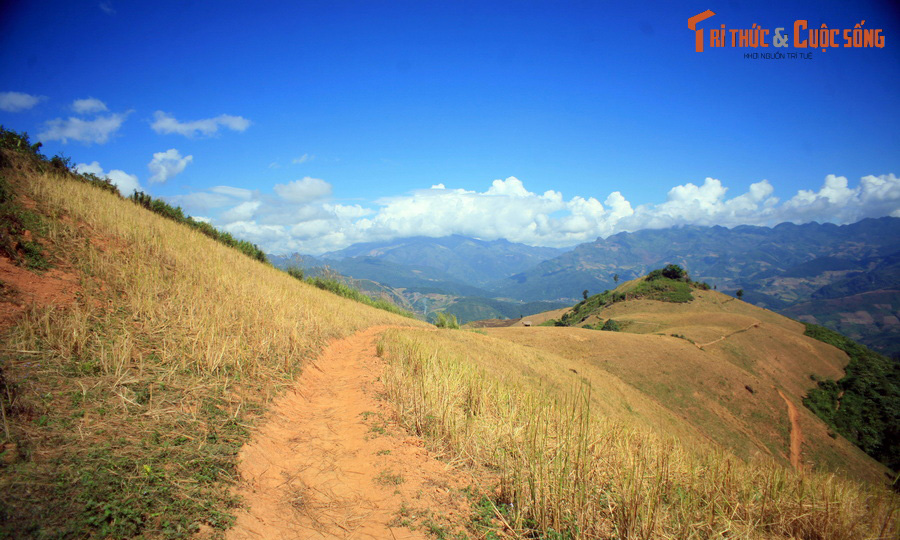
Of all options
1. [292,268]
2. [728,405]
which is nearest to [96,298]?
[292,268]

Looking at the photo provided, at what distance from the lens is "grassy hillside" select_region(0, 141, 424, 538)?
2.90 m

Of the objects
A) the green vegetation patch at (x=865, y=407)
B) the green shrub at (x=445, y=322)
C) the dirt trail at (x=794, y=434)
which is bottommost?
the green vegetation patch at (x=865, y=407)

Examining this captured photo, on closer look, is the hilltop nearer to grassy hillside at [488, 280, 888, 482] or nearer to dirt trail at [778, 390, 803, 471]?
grassy hillside at [488, 280, 888, 482]

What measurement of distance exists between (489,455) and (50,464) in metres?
4.78

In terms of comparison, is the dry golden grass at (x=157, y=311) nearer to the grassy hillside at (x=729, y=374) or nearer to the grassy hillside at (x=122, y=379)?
the grassy hillside at (x=122, y=379)

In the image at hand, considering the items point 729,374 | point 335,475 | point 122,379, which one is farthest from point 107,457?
point 729,374

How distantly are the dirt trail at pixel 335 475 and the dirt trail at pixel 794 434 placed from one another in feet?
112

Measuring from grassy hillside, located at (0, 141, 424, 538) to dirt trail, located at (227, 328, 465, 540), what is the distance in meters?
0.36

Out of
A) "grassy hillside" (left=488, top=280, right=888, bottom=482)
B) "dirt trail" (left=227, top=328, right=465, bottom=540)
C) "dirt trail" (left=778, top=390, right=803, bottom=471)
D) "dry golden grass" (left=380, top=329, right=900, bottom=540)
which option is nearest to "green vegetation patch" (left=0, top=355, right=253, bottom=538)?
"dirt trail" (left=227, top=328, right=465, bottom=540)

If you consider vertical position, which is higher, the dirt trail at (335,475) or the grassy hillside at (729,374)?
the dirt trail at (335,475)

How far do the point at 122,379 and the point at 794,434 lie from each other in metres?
44.4

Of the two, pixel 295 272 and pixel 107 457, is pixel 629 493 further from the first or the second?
pixel 295 272

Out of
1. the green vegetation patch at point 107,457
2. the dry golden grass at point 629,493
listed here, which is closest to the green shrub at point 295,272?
the green vegetation patch at point 107,457

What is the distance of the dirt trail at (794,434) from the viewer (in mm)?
26253
